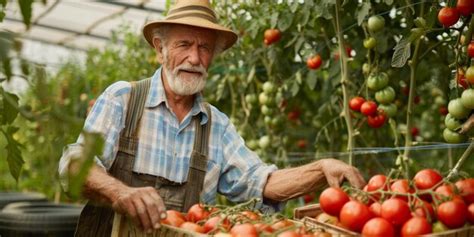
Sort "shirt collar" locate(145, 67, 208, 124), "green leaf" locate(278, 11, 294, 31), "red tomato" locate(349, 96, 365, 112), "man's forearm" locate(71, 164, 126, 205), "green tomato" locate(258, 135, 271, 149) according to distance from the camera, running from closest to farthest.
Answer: "man's forearm" locate(71, 164, 126, 205)
"shirt collar" locate(145, 67, 208, 124)
"red tomato" locate(349, 96, 365, 112)
"green leaf" locate(278, 11, 294, 31)
"green tomato" locate(258, 135, 271, 149)

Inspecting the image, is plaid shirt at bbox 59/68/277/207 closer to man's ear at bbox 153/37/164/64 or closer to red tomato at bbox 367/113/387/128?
man's ear at bbox 153/37/164/64

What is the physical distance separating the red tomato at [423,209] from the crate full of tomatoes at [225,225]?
0.20 meters

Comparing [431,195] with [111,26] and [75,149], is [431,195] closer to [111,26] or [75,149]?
[75,149]

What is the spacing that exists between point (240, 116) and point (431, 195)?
9.40 feet

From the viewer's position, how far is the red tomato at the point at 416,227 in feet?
5.38

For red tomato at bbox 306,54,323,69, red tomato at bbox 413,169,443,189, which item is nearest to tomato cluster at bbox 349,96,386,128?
red tomato at bbox 306,54,323,69

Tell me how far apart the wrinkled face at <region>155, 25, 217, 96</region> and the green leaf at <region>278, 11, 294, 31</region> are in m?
0.67

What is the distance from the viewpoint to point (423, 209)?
175 centimetres

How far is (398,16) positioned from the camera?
3.52 meters

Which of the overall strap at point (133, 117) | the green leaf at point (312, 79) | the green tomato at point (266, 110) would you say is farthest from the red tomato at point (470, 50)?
the green tomato at point (266, 110)

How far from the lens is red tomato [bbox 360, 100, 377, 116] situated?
10.3 feet

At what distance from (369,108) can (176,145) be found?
0.92 m

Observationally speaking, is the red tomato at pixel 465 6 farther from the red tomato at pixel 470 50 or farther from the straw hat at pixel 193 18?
the straw hat at pixel 193 18

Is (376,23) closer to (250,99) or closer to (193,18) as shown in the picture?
(193,18)
